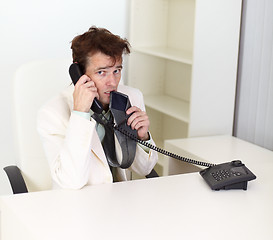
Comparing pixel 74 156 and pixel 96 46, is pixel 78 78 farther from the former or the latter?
pixel 74 156

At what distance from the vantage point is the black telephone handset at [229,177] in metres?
1.81

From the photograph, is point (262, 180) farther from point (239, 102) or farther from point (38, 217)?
point (239, 102)

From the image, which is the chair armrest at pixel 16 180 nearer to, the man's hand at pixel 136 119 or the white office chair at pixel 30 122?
the white office chair at pixel 30 122

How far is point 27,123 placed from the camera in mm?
2260

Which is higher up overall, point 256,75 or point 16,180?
point 256,75

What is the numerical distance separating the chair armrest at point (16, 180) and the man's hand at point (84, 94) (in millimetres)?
404

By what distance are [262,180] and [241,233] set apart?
490mm

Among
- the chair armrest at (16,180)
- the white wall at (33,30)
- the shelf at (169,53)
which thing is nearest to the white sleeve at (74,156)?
the chair armrest at (16,180)

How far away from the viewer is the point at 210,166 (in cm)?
196

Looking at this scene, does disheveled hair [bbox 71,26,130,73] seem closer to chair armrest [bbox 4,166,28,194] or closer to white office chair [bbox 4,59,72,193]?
white office chair [bbox 4,59,72,193]

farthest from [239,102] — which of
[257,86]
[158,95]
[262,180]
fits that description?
[262,180]

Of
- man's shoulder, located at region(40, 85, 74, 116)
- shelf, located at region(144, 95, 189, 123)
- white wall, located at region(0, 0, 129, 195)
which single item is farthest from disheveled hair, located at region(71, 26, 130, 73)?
white wall, located at region(0, 0, 129, 195)

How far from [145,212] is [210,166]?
0.43 m

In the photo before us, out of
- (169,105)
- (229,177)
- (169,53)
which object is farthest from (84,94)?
(169,105)
